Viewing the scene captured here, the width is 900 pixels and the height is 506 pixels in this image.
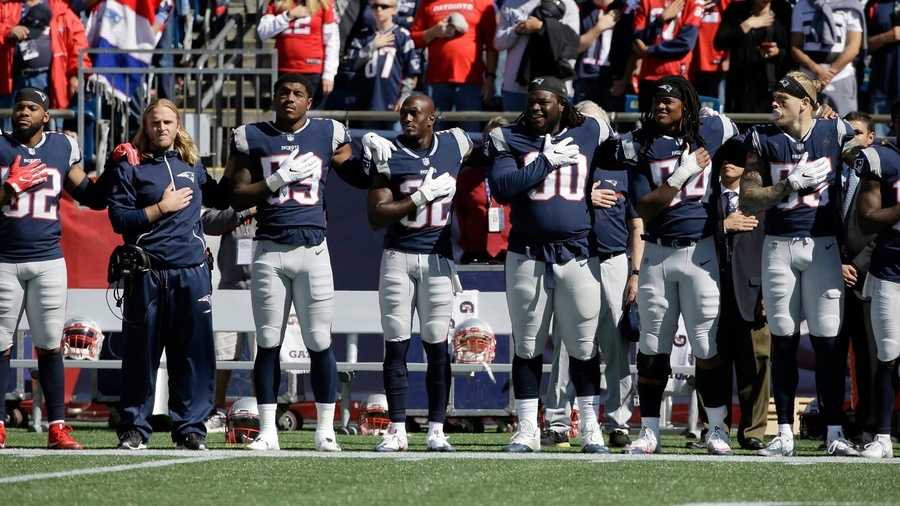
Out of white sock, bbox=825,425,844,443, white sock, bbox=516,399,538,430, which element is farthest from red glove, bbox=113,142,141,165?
white sock, bbox=825,425,844,443

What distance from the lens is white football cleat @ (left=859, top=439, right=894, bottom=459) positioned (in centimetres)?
762

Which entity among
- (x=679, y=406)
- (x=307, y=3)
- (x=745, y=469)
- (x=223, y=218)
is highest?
(x=307, y=3)

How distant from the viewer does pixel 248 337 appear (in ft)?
35.6

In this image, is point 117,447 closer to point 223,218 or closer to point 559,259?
point 223,218

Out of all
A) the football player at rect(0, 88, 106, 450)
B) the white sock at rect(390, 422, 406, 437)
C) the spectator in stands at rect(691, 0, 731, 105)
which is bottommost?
the white sock at rect(390, 422, 406, 437)

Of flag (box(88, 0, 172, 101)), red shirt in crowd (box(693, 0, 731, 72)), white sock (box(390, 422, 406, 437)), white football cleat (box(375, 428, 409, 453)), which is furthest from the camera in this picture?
flag (box(88, 0, 172, 101))

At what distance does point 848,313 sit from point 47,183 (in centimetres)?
421

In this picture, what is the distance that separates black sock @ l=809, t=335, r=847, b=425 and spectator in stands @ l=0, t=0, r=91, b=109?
6.68 meters

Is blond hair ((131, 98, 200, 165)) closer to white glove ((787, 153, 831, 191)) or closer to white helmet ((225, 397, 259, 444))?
white helmet ((225, 397, 259, 444))

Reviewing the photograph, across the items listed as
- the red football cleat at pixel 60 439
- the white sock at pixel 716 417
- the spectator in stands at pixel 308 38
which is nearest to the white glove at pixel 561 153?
the white sock at pixel 716 417

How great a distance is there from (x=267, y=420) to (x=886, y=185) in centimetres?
320

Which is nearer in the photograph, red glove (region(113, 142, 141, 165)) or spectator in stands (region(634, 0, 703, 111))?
red glove (region(113, 142, 141, 165))

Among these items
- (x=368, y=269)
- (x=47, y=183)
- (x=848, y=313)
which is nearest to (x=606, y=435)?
(x=848, y=313)

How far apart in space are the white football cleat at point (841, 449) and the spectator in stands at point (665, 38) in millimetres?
4322
